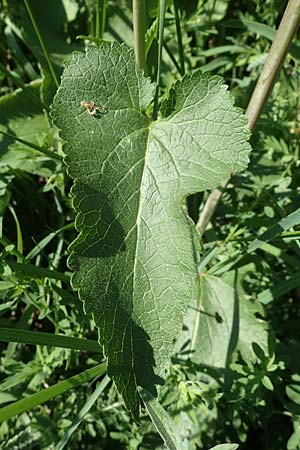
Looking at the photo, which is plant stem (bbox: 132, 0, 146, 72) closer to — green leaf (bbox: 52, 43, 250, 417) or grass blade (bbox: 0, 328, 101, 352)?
green leaf (bbox: 52, 43, 250, 417)

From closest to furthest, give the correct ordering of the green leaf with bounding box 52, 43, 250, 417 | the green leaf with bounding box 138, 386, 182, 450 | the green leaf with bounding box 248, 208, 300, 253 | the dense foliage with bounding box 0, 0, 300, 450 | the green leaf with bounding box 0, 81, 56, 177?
1. the green leaf with bounding box 138, 386, 182, 450
2. the green leaf with bounding box 52, 43, 250, 417
3. the green leaf with bounding box 248, 208, 300, 253
4. the dense foliage with bounding box 0, 0, 300, 450
5. the green leaf with bounding box 0, 81, 56, 177

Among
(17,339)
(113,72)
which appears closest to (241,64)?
(113,72)

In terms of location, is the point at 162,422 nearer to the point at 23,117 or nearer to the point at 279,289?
the point at 279,289

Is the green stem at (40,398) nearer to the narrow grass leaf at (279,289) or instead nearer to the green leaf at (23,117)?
the narrow grass leaf at (279,289)

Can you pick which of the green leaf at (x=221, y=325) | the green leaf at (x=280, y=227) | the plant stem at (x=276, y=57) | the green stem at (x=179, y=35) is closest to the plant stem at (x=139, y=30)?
the green stem at (x=179, y=35)

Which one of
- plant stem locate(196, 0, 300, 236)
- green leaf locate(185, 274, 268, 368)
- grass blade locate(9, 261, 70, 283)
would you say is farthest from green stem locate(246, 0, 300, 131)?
grass blade locate(9, 261, 70, 283)

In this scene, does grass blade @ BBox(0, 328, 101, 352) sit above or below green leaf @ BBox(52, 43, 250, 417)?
below

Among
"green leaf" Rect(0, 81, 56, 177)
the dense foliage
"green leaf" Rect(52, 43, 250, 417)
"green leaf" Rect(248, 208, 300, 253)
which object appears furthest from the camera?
"green leaf" Rect(0, 81, 56, 177)
